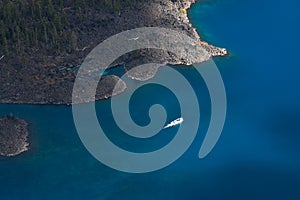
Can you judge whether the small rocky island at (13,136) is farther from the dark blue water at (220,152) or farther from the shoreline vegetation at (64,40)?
the shoreline vegetation at (64,40)

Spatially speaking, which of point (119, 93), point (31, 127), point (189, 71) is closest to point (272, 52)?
point (189, 71)

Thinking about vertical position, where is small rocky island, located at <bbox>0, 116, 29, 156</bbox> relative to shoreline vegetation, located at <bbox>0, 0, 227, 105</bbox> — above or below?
below

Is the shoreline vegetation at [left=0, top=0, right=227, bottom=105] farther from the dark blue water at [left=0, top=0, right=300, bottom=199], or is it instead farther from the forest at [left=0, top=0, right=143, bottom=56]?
the dark blue water at [left=0, top=0, right=300, bottom=199]

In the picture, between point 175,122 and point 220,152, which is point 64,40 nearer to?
point 175,122

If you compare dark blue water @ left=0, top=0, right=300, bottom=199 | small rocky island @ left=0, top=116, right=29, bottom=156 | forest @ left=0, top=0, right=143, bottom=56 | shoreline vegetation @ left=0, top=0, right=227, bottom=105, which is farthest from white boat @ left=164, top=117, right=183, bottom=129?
forest @ left=0, top=0, right=143, bottom=56

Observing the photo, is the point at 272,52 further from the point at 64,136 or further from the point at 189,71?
the point at 64,136

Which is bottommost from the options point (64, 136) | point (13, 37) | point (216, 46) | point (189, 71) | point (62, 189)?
point (62, 189)

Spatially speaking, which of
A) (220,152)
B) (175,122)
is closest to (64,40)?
(175,122)
